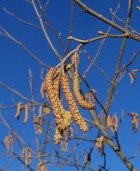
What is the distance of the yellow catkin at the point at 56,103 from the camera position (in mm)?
1037

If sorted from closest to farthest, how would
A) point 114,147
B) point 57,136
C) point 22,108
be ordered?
point 57,136, point 114,147, point 22,108

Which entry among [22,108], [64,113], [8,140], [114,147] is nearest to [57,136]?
[64,113]

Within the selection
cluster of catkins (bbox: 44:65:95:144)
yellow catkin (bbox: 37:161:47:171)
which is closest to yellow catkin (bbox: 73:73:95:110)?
cluster of catkins (bbox: 44:65:95:144)

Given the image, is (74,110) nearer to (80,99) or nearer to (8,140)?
(80,99)

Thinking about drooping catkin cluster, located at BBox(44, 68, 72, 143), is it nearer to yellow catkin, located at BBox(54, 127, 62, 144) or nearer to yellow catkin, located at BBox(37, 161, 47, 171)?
yellow catkin, located at BBox(54, 127, 62, 144)

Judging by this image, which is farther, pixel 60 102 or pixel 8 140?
pixel 8 140

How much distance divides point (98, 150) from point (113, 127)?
0.25 metres

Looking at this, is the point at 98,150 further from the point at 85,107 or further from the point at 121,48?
the point at 85,107

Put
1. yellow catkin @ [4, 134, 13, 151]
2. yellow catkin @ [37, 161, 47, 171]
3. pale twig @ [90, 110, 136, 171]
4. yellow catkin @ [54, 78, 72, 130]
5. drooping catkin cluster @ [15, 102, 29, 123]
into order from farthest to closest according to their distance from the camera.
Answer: yellow catkin @ [4, 134, 13, 151] → yellow catkin @ [37, 161, 47, 171] → drooping catkin cluster @ [15, 102, 29, 123] → pale twig @ [90, 110, 136, 171] → yellow catkin @ [54, 78, 72, 130]

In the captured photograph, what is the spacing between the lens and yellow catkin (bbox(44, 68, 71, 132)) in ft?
3.40

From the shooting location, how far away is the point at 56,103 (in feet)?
3.54

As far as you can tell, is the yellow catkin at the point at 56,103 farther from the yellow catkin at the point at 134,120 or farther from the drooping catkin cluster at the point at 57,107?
the yellow catkin at the point at 134,120

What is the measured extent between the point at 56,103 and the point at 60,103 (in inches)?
0.5

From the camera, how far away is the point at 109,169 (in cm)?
356
